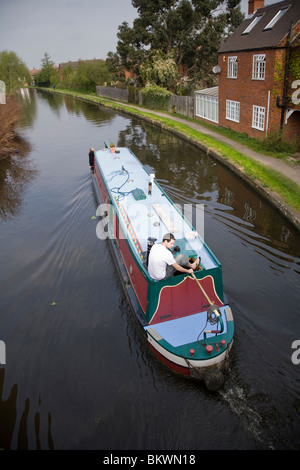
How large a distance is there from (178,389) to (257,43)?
18.6 meters

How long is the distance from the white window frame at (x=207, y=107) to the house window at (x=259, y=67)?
535cm

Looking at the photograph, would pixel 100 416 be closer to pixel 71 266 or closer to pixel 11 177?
pixel 71 266

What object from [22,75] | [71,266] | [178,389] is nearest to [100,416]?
[178,389]

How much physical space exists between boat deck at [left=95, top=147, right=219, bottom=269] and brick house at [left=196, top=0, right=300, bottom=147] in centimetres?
897

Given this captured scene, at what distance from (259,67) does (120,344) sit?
17026mm

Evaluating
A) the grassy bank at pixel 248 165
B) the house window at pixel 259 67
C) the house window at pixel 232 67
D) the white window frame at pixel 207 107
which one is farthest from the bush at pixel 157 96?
the house window at pixel 259 67

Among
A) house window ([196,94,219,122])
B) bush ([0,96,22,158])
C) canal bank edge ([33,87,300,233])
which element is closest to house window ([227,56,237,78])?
house window ([196,94,219,122])

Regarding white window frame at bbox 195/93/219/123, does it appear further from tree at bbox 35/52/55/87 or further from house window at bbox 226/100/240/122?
tree at bbox 35/52/55/87

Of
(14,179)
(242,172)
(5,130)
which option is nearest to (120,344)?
(242,172)

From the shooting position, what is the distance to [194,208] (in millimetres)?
12484

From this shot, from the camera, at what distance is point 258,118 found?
702 inches

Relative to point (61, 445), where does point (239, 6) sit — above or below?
above

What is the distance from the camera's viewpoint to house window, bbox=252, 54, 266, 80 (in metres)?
16.8

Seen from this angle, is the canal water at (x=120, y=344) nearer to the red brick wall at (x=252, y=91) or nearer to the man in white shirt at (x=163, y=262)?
the man in white shirt at (x=163, y=262)
